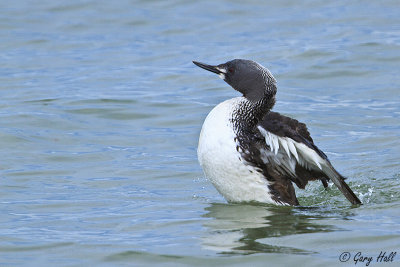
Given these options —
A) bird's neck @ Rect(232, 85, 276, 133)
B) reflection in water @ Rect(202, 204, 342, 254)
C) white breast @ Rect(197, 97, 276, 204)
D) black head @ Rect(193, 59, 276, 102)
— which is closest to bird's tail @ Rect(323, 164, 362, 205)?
reflection in water @ Rect(202, 204, 342, 254)

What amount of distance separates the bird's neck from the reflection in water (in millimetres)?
751

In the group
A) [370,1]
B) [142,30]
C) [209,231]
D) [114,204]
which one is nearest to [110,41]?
[142,30]

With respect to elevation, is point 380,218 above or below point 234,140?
below

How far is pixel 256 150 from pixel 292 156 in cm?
36

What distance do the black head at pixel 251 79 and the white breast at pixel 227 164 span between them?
0.24 m

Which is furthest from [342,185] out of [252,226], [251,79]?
[251,79]

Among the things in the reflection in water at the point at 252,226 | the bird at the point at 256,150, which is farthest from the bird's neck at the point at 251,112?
the reflection in water at the point at 252,226

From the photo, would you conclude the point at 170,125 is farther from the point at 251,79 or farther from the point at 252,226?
the point at 252,226

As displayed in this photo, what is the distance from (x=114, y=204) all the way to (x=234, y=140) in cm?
144

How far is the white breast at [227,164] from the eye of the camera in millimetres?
7680

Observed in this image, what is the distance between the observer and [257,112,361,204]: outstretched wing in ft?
25.1

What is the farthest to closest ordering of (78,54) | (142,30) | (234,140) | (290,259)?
(142,30) < (78,54) < (234,140) < (290,259)

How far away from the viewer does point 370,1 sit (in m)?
18.2

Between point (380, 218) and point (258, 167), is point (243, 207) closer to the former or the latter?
point (258, 167)
